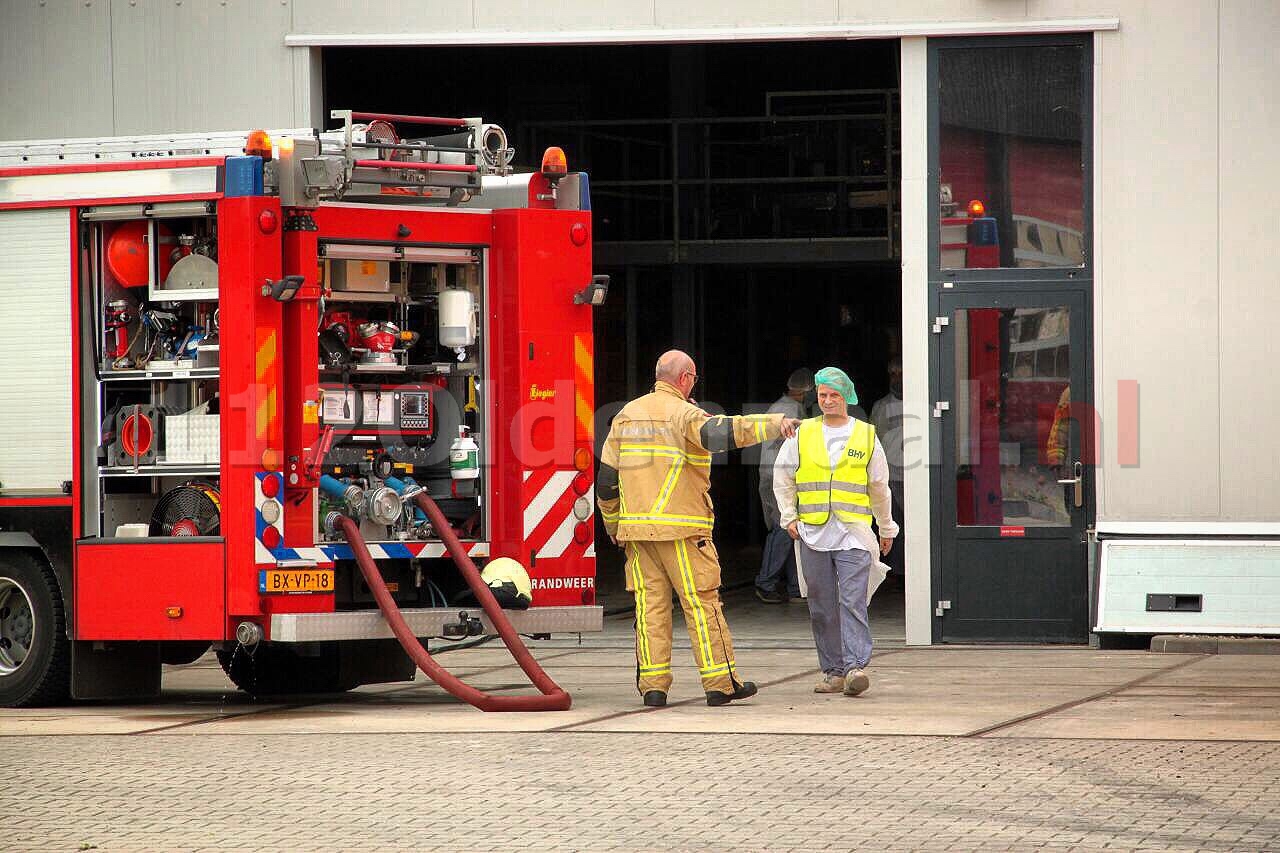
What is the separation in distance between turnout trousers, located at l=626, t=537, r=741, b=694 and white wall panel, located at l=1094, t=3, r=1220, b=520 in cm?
417

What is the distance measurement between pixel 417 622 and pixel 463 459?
97 centimetres

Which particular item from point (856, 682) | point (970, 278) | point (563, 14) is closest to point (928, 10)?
point (970, 278)

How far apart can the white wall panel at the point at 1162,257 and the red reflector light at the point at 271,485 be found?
606 cm

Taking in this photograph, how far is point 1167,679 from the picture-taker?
1122cm

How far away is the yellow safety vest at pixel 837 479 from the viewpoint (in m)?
10.6

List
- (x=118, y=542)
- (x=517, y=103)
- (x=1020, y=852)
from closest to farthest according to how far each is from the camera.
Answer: (x=1020, y=852) < (x=118, y=542) < (x=517, y=103)

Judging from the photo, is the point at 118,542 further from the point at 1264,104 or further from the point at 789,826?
the point at 1264,104

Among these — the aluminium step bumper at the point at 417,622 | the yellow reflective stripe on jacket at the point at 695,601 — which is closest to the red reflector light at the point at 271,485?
the aluminium step bumper at the point at 417,622

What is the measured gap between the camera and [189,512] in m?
10.0

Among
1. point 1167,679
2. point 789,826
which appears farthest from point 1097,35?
point 789,826

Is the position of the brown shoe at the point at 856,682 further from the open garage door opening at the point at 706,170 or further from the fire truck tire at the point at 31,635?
the open garage door opening at the point at 706,170

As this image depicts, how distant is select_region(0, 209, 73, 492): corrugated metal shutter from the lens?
1029cm

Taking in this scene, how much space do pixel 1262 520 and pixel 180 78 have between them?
815 cm

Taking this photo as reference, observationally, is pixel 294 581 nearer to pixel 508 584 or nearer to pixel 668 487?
pixel 508 584
